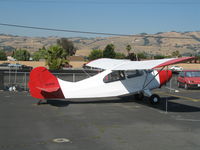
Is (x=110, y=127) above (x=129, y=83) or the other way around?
the other way around

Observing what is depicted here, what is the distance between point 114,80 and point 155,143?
26.6 ft

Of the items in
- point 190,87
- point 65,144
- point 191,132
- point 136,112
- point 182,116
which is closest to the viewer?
point 65,144

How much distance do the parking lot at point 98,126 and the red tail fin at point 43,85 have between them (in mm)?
660

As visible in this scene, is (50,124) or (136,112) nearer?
(50,124)

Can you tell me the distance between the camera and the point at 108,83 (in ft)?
52.4

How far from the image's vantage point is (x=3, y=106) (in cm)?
1501

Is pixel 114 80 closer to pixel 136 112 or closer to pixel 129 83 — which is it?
pixel 129 83

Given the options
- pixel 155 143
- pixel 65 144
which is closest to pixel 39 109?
pixel 65 144

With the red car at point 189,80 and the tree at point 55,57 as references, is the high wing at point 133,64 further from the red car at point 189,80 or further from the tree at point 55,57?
the tree at point 55,57

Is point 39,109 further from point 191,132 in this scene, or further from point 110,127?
point 191,132

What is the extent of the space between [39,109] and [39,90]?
3.07 ft

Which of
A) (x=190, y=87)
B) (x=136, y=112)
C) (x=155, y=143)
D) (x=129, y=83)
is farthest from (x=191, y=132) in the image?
(x=190, y=87)

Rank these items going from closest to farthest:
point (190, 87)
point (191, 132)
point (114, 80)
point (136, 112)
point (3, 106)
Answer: point (191, 132) < point (136, 112) < point (3, 106) < point (114, 80) < point (190, 87)

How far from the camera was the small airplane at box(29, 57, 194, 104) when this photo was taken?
1431 cm
